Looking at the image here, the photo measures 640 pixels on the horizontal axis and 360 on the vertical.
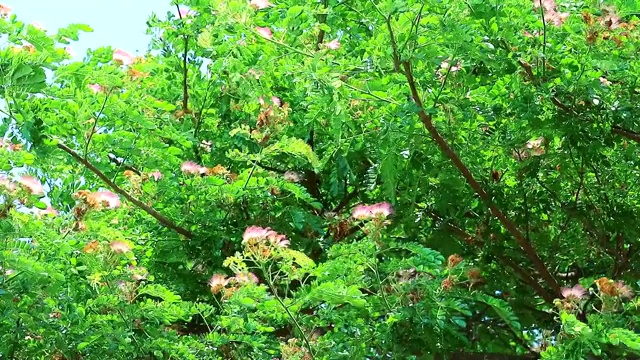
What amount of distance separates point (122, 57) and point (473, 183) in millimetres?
1569

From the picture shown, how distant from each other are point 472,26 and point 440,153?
66 cm

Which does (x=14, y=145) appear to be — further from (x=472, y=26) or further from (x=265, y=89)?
(x=472, y=26)

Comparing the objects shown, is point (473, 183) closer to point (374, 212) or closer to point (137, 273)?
point (374, 212)

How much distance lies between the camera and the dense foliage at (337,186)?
3.30 meters

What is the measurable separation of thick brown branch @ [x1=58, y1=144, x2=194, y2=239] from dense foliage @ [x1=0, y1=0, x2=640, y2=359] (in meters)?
0.01

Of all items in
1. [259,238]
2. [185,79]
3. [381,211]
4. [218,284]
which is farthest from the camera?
[185,79]

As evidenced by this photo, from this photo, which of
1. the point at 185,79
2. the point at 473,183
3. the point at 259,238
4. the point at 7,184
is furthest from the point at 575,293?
the point at 185,79

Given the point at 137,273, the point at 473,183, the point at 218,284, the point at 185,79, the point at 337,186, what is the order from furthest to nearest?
the point at 185,79
the point at 337,186
the point at 473,183
the point at 137,273
the point at 218,284

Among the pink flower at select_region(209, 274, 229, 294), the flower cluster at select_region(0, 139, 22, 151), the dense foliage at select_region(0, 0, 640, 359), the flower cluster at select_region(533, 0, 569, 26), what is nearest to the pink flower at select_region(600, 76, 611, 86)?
the dense foliage at select_region(0, 0, 640, 359)

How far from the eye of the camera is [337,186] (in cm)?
414

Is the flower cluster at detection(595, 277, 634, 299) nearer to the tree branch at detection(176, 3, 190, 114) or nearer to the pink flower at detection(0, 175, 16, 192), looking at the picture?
the pink flower at detection(0, 175, 16, 192)

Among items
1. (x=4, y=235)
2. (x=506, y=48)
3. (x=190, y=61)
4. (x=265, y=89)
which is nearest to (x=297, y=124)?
(x=265, y=89)

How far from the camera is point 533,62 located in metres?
3.65

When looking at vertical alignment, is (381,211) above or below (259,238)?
above
